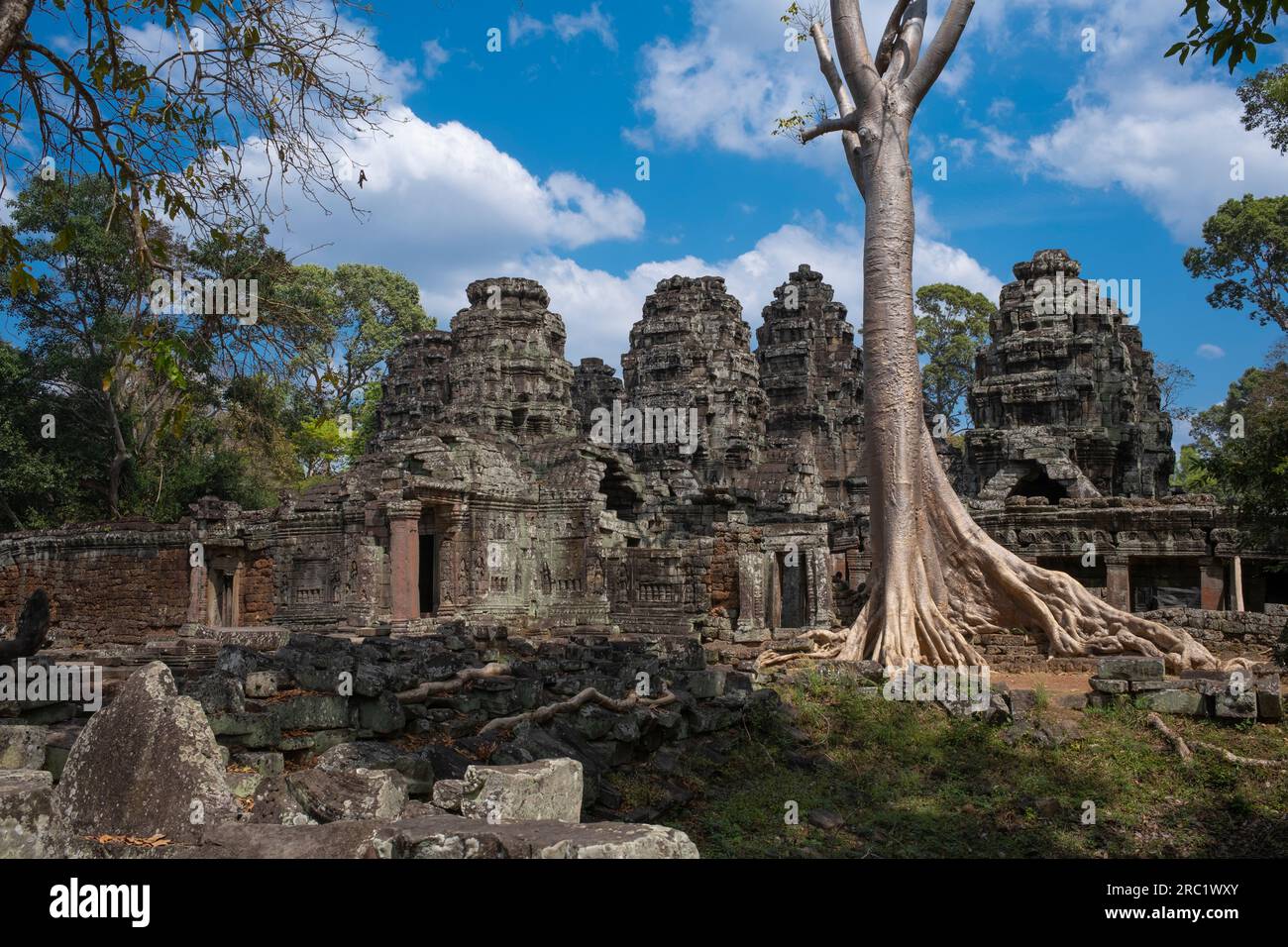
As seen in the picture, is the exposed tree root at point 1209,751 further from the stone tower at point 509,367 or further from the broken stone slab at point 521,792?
the stone tower at point 509,367

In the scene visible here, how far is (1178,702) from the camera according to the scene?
8.48 meters

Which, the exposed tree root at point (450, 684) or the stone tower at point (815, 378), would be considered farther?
the stone tower at point (815, 378)

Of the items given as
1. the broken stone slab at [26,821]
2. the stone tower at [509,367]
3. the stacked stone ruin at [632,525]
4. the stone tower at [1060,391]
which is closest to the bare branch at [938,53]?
the stacked stone ruin at [632,525]

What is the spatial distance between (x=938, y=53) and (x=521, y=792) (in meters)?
11.5

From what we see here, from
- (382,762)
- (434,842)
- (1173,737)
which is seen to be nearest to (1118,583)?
(1173,737)

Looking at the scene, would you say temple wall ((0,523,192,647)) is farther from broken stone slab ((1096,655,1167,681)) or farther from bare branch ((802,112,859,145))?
broken stone slab ((1096,655,1167,681))

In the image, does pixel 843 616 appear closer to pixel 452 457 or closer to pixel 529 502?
pixel 529 502

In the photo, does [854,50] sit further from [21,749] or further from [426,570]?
[426,570]

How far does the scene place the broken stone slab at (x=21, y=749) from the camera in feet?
15.6

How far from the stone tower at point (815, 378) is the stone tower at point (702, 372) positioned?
205cm

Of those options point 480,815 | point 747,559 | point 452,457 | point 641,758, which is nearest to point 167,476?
point 452,457

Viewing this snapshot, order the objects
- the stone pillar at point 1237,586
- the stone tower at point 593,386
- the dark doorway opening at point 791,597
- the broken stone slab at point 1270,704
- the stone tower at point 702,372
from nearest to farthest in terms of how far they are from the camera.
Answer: the broken stone slab at point 1270,704 < the stone pillar at point 1237,586 < the dark doorway opening at point 791,597 < the stone tower at point 702,372 < the stone tower at point 593,386

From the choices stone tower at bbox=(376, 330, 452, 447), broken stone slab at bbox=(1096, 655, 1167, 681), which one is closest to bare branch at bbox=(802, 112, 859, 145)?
broken stone slab at bbox=(1096, 655, 1167, 681)
